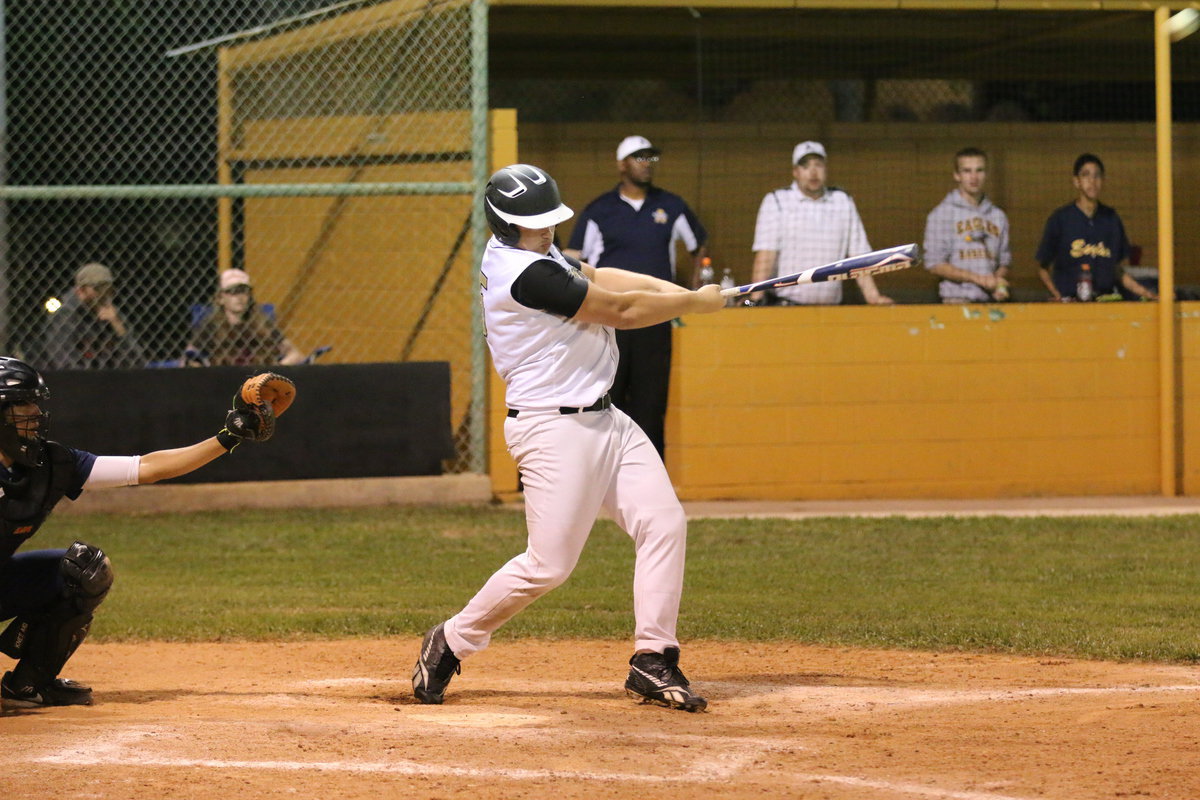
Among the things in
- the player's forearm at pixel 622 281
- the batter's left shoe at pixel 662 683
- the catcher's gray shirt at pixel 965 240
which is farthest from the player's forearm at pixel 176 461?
the catcher's gray shirt at pixel 965 240

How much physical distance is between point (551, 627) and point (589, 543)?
7.49 ft

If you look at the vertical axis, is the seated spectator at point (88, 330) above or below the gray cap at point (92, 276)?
below

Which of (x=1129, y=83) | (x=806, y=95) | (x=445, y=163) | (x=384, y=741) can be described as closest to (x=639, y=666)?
(x=384, y=741)

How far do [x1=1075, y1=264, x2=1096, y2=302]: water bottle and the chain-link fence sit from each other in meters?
4.53

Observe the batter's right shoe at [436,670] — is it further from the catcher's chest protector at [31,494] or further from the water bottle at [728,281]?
the water bottle at [728,281]

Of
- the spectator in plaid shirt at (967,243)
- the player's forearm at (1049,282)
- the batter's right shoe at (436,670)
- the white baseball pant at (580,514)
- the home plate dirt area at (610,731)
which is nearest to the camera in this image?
the home plate dirt area at (610,731)

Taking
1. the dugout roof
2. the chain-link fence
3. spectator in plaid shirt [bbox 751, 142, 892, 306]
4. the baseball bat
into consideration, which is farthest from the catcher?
the dugout roof

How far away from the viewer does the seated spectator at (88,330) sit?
34.2ft

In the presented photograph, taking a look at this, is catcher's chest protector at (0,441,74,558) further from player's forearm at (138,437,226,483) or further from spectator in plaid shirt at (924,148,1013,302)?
spectator in plaid shirt at (924,148,1013,302)

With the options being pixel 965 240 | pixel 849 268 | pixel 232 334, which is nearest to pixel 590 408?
pixel 849 268

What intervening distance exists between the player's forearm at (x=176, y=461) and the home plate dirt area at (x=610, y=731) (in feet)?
2.67

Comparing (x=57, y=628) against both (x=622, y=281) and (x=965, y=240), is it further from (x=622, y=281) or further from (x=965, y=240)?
(x=965, y=240)

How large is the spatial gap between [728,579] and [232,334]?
13.7 ft

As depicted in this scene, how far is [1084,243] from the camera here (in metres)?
11.7
